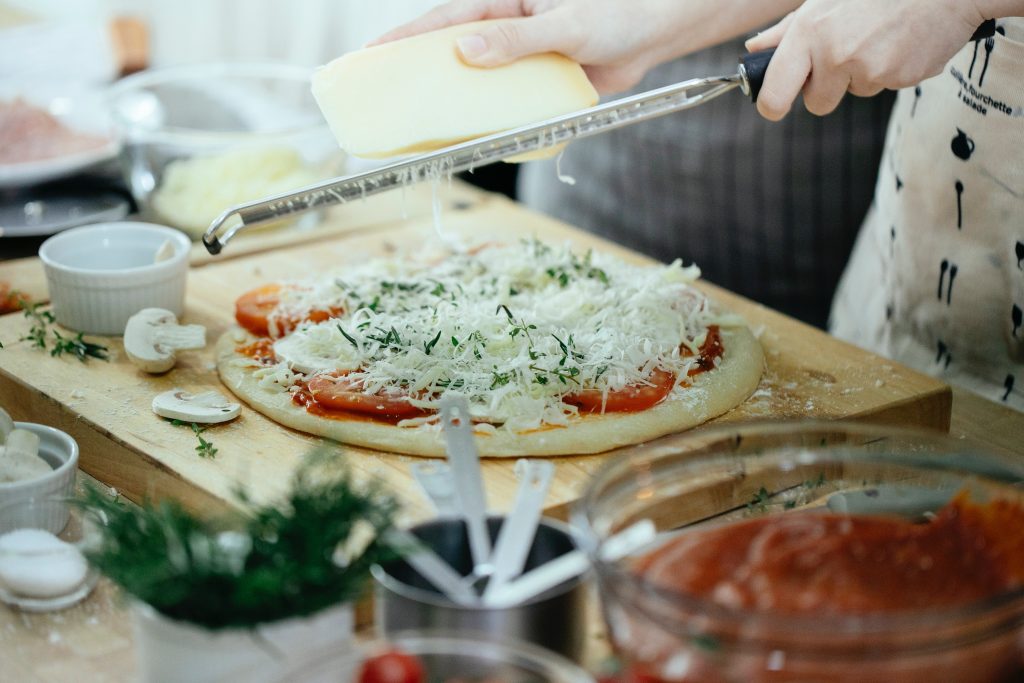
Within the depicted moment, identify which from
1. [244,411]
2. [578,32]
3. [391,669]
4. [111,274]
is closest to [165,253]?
[111,274]

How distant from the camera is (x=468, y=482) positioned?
1.23 metres

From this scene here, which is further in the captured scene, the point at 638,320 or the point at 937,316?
the point at 937,316

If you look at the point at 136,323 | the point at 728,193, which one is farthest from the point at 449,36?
the point at 728,193

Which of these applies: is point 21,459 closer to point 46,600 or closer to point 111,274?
A: point 46,600

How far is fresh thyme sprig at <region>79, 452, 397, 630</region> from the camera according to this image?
103 centimetres

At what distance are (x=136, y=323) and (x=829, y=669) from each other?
1.30 meters

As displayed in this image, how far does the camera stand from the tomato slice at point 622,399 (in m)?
1.71

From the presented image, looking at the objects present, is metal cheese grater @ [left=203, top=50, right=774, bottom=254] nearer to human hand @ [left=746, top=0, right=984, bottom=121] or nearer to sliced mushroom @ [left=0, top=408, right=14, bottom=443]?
human hand @ [left=746, top=0, right=984, bottom=121]

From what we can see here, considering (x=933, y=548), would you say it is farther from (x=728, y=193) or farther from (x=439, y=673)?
(x=728, y=193)

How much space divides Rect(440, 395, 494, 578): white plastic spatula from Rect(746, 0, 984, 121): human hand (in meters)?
0.72

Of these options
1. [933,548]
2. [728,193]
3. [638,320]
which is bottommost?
[728,193]

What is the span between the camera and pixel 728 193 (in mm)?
3145

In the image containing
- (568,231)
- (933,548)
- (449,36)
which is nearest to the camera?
(933,548)

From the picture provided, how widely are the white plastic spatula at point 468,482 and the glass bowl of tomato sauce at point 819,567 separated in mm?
124
